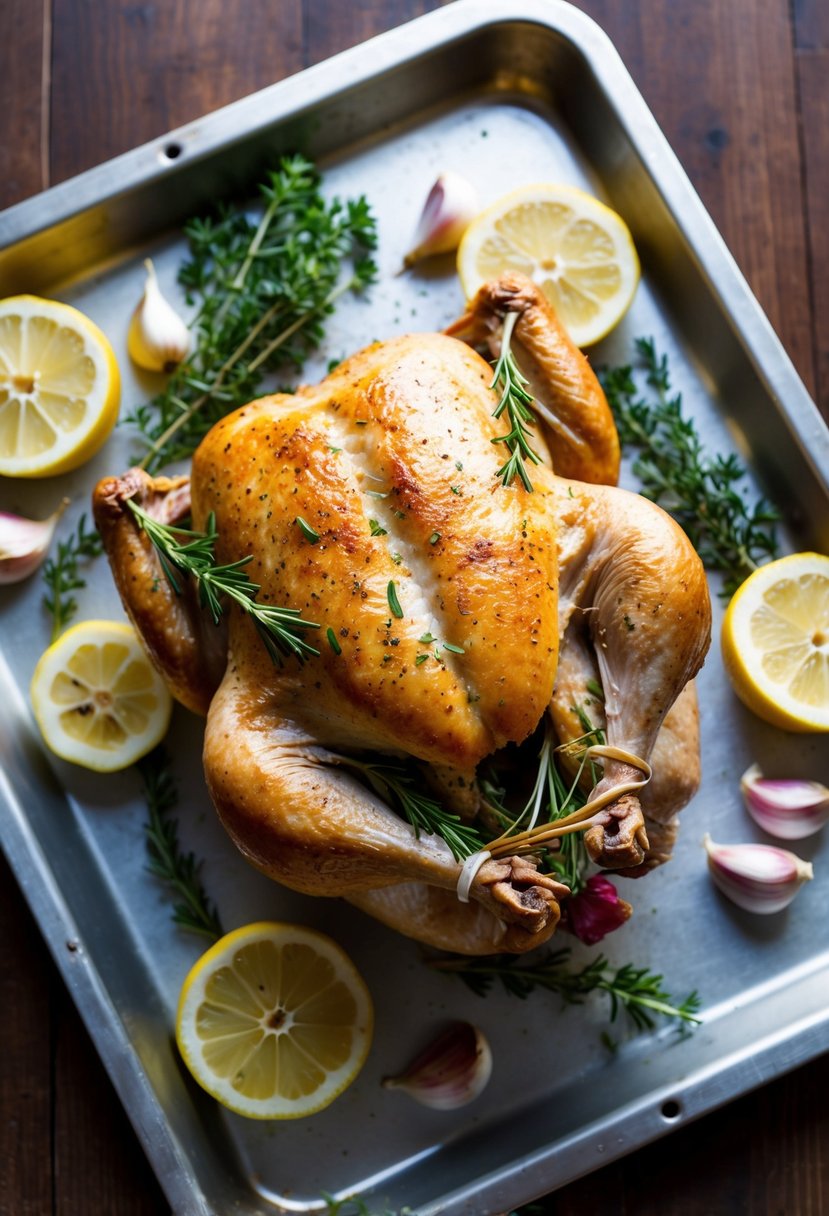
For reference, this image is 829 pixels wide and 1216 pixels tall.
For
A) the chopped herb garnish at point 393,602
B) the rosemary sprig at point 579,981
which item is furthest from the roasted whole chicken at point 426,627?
the rosemary sprig at point 579,981

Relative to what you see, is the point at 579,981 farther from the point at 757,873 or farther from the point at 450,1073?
the point at 757,873

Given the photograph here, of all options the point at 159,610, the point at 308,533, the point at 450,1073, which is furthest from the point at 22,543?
the point at 450,1073

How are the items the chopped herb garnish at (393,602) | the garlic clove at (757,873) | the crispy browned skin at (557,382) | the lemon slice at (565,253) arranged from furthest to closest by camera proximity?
the lemon slice at (565,253) < the garlic clove at (757,873) < the crispy browned skin at (557,382) < the chopped herb garnish at (393,602)

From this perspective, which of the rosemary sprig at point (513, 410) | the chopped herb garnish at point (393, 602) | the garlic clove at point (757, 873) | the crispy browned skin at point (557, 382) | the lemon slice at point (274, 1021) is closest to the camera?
the chopped herb garnish at point (393, 602)

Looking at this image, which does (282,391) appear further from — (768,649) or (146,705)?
(768,649)

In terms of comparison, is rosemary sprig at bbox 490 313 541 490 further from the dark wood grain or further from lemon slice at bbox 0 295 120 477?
the dark wood grain

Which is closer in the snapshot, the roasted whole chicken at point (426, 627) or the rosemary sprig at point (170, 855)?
the roasted whole chicken at point (426, 627)

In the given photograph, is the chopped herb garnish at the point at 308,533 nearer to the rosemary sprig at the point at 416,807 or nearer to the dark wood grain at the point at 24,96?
the rosemary sprig at the point at 416,807
